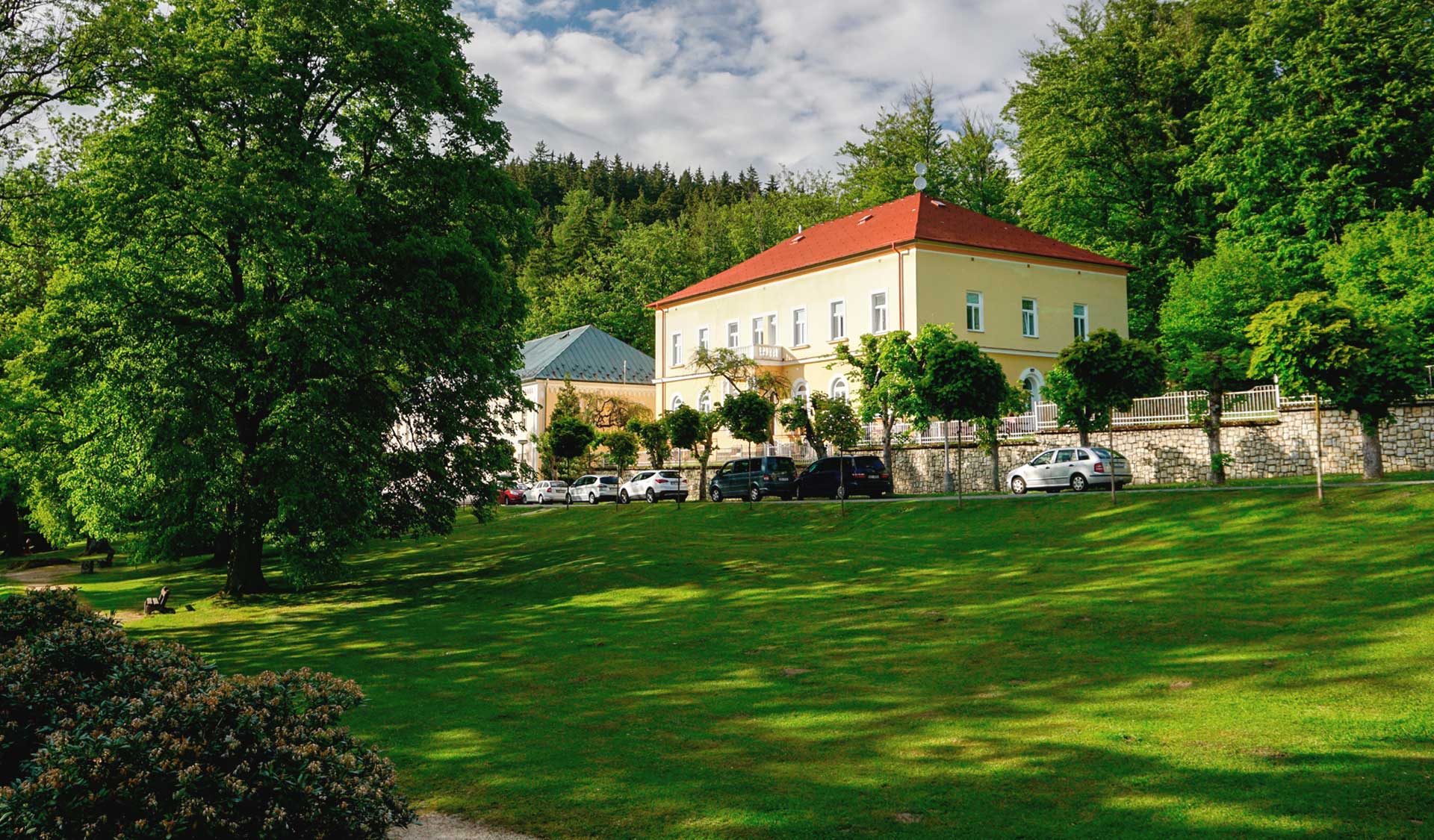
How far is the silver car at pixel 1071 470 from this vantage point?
99.8 ft

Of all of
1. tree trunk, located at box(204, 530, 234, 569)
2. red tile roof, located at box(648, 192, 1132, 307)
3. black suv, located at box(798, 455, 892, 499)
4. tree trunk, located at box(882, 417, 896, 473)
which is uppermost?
red tile roof, located at box(648, 192, 1132, 307)

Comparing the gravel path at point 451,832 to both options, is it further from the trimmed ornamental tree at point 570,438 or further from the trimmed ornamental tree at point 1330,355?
the trimmed ornamental tree at point 570,438

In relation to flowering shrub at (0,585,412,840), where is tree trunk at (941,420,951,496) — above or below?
above

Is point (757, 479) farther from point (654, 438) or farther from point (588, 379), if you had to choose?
point (588, 379)

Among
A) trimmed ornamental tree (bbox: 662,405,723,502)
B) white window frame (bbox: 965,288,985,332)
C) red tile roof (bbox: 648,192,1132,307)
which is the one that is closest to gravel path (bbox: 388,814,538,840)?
trimmed ornamental tree (bbox: 662,405,723,502)

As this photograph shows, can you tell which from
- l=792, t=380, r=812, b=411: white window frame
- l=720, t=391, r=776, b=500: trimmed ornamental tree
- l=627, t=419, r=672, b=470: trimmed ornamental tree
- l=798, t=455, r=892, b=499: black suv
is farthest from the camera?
l=792, t=380, r=812, b=411: white window frame

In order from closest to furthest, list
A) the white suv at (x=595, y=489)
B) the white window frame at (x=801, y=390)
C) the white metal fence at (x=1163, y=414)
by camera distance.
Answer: the white metal fence at (x=1163, y=414) < the white suv at (x=595, y=489) < the white window frame at (x=801, y=390)

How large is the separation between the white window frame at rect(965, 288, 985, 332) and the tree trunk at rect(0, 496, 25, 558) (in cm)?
4738

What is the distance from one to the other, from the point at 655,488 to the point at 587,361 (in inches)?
886

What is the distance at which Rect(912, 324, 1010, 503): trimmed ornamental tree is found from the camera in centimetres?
3002

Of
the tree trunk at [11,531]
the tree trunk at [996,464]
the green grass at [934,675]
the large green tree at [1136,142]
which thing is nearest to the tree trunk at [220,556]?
the green grass at [934,675]

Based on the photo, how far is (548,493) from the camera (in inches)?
2108

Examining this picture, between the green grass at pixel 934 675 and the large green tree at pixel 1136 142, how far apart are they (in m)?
31.8

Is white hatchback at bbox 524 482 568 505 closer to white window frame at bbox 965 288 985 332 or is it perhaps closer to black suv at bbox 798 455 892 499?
black suv at bbox 798 455 892 499
